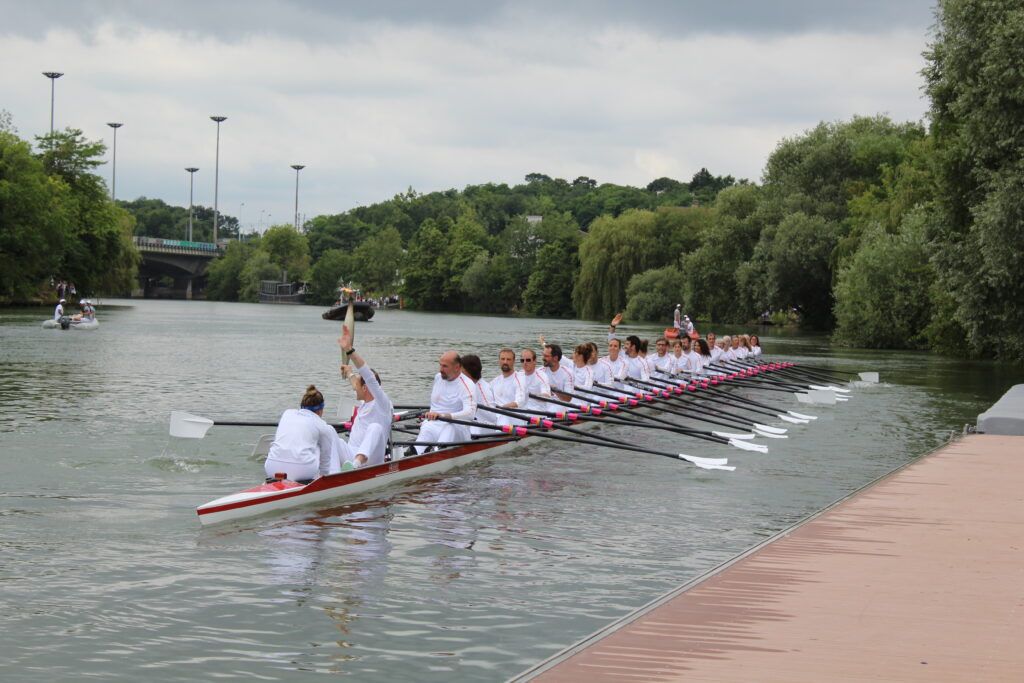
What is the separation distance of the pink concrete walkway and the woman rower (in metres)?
4.69

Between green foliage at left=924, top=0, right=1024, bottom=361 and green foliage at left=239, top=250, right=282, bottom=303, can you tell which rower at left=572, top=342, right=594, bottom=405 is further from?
green foliage at left=239, top=250, right=282, bottom=303

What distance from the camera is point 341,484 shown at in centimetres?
1202

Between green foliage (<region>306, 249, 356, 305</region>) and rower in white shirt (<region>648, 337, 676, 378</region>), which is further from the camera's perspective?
green foliage (<region>306, 249, 356, 305</region>)

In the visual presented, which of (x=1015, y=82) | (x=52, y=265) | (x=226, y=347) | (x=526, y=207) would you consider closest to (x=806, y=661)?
(x=1015, y=82)

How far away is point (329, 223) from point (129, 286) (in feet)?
311

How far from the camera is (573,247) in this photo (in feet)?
362

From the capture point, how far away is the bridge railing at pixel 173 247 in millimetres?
140250

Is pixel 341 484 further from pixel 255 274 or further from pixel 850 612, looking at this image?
pixel 255 274

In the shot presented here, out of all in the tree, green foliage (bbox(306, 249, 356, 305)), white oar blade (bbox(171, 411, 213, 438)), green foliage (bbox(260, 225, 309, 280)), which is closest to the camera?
white oar blade (bbox(171, 411, 213, 438))

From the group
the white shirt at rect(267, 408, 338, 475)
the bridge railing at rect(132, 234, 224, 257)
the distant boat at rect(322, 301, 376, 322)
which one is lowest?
the white shirt at rect(267, 408, 338, 475)

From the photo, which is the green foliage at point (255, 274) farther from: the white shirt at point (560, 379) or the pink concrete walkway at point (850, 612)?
the pink concrete walkway at point (850, 612)

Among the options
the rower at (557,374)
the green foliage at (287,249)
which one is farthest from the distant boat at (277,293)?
the rower at (557,374)

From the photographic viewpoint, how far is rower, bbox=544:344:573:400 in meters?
18.3

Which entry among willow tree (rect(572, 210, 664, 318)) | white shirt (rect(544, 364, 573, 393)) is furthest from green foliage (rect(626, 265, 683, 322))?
white shirt (rect(544, 364, 573, 393))
